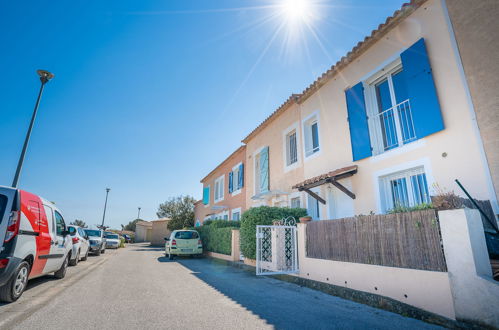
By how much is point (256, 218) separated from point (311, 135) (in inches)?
165

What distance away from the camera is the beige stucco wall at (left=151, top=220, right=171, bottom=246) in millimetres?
35375

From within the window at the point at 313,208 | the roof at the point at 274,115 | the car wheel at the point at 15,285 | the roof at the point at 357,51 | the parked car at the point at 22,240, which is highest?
the roof at the point at 274,115

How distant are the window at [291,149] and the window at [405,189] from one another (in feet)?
16.2

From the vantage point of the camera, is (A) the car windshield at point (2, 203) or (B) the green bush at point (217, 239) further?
(B) the green bush at point (217, 239)

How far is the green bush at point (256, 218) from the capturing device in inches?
351

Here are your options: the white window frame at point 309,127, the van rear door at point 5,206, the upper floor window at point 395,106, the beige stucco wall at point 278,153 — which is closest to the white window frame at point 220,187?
the beige stucco wall at point 278,153

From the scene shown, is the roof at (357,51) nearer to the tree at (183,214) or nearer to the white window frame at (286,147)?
the white window frame at (286,147)

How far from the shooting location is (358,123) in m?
7.80

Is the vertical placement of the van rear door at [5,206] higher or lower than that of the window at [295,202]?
lower

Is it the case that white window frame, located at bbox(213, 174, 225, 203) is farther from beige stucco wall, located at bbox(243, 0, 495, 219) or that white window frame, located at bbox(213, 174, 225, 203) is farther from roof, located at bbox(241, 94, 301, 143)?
beige stucco wall, located at bbox(243, 0, 495, 219)

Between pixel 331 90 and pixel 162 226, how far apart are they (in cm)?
3361

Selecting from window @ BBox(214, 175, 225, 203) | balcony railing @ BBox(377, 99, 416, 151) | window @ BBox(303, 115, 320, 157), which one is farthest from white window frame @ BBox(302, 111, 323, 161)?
window @ BBox(214, 175, 225, 203)

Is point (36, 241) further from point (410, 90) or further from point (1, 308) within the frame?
point (410, 90)

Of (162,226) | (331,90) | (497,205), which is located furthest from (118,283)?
(162,226)
